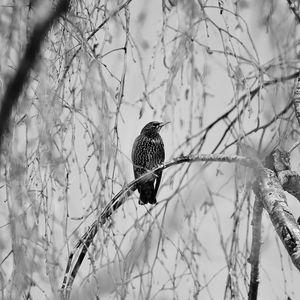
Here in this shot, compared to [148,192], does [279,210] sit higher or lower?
lower

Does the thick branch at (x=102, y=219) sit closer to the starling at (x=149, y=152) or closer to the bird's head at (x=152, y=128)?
the starling at (x=149, y=152)

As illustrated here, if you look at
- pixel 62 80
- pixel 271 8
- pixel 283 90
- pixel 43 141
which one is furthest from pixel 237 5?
pixel 43 141

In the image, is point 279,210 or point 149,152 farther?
point 149,152

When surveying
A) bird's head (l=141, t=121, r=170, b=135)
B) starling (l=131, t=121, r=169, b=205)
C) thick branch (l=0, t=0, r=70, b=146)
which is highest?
bird's head (l=141, t=121, r=170, b=135)

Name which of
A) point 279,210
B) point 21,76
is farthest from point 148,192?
point 21,76

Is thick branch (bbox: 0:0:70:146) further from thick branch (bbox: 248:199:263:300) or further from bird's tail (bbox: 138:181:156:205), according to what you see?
bird's tail (bbox: 138:181:156:205)

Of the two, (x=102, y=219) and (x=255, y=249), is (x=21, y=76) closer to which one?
(x=102, y=219)

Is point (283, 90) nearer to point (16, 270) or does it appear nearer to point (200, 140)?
point (200, 140)

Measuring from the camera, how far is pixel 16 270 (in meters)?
1.85

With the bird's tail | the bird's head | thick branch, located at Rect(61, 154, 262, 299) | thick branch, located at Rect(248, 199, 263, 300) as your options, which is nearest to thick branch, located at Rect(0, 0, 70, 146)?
thick branch, located at Rect(61, 154, 262, 299)

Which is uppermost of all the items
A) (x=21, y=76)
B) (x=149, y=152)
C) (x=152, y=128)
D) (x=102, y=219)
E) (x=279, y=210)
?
(x=152, y=128)

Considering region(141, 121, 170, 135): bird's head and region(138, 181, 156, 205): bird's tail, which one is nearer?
region(138, 181, 156, 205): bird's tail

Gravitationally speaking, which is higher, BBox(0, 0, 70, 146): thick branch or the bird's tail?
the bird's tail

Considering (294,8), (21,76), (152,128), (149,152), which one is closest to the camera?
(21,76)
